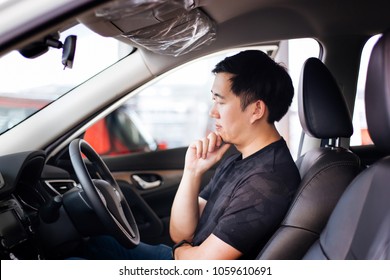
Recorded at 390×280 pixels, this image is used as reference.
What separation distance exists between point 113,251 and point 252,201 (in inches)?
20.5

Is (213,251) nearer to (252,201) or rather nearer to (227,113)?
(252,201)

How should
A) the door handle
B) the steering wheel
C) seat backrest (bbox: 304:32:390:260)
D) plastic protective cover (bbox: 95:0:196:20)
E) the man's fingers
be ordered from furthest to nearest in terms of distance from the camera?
the door handle
the man's fingers
the steering wheel
seat backrest (bbox: 304:32:390:260)
plastic protective cover (bbox: 95:0:196:20)

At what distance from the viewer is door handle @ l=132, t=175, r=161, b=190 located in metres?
2.41

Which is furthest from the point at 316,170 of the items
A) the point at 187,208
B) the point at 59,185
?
the point at 59,185

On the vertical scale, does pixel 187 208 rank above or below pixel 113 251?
above

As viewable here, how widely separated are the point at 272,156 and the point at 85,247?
67 centimetres

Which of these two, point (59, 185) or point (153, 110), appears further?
point (153, 110)

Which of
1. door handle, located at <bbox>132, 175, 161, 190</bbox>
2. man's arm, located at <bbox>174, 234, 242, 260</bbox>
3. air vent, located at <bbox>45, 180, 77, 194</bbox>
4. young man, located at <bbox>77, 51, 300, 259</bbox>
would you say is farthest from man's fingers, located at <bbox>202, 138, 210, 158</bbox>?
door handle, located at <bbox>132, 175, 161, 190</bbox>

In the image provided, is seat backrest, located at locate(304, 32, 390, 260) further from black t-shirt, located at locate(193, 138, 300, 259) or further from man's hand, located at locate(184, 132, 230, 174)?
man's hand, located at locate(184, 132, 230, 174)

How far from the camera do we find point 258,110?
1579 millimetres

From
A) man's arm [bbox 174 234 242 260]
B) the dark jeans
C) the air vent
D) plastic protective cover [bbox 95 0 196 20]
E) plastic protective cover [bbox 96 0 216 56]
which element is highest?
plastic protective cover [bbox 95 0 196 20]

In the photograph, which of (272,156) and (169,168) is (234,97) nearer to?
(272,156)

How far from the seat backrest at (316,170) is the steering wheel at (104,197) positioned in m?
0.43

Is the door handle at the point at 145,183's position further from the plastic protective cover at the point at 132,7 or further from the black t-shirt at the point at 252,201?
the plastic protective cover at the point at 132,7
